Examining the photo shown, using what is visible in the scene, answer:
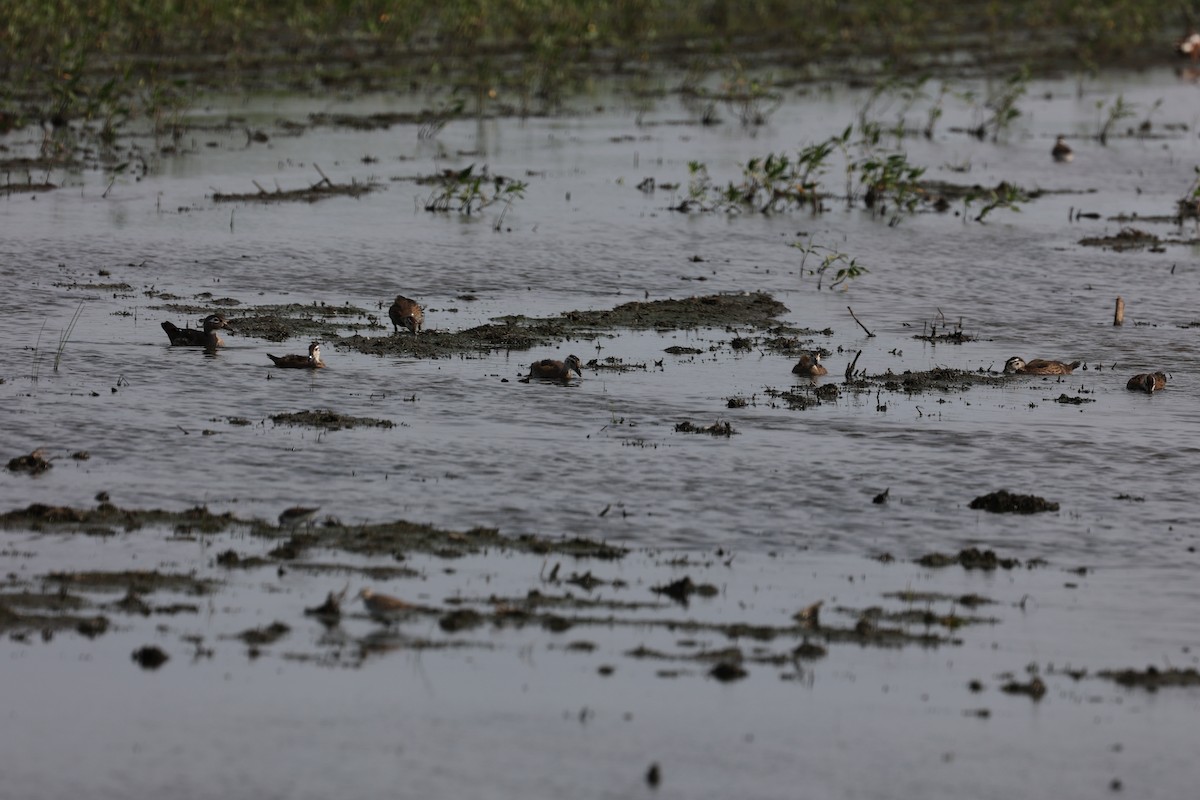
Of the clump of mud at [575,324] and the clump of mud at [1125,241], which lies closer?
the clump of mud at [575,324]

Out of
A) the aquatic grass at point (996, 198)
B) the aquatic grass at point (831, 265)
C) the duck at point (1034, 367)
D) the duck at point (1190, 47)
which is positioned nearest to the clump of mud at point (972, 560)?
the duck at point (1034, 367)

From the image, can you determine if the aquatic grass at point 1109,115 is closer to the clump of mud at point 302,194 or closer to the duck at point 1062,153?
the duck at point 1062,153

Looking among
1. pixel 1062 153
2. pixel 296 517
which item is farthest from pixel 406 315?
pixel 1062 153

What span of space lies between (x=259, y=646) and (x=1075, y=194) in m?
17.4

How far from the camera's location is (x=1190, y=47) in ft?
128

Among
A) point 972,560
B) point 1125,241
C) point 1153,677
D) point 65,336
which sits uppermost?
point 1125,241

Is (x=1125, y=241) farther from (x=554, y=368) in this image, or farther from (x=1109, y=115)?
(x=1109, y=115)

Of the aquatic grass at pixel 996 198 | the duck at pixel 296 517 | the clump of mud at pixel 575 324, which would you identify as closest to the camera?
the duck at pixel 296 517

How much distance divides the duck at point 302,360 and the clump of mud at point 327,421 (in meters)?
1.28

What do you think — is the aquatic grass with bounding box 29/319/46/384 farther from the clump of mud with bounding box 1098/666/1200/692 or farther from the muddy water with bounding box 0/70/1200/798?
the clump of mud with bounding box 1098/666/1200/692

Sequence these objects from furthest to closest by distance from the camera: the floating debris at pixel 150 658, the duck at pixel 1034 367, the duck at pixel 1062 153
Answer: the duck at pixel 1062 153 → the duck at pixel 1034 367 → the floating debris at pixel 150 658

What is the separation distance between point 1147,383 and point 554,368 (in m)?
4.29

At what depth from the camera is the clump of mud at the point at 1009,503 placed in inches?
418

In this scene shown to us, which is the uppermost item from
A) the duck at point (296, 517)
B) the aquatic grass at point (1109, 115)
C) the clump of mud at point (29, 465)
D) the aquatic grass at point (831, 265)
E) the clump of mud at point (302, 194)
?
the aquatic grass at point (1109, 115)
